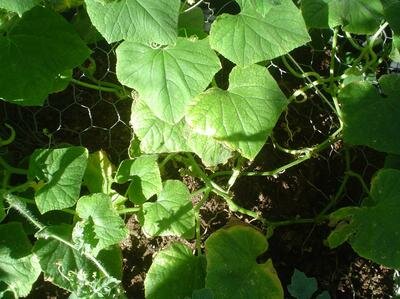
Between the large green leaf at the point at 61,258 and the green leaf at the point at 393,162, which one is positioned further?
the green leaf at the point at 393,162

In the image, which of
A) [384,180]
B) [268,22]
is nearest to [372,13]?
[268,22]

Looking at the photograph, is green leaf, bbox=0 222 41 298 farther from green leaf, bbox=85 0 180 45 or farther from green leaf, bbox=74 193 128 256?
green leaf, bbox=85 0 180 45

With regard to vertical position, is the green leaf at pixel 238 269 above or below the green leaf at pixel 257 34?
below

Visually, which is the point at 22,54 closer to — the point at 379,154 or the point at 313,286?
the point at 313,286

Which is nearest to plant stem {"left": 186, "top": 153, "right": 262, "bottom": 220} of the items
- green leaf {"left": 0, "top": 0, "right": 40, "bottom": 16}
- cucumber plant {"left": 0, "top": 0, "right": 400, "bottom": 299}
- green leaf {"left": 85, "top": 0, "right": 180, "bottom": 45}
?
cucumber plant {"left": 0, "top": 0, "right": 400, "bottom": 299}

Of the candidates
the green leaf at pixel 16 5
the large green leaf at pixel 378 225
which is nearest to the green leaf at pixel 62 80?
the green leaf at pixel 16 5

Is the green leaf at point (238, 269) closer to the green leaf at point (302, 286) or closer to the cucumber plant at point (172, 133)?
the cucumber plant at point (172, 133)
